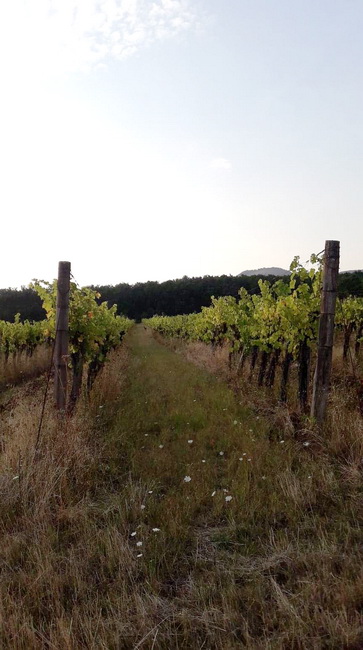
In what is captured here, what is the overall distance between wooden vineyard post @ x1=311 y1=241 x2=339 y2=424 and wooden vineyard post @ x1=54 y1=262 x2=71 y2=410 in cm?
362

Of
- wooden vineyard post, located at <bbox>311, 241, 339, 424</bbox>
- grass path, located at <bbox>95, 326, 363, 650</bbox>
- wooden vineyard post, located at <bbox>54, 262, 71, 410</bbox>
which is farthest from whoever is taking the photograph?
wooden vineyard post, located at <bbox>54, 262, 71, 410</bbox>

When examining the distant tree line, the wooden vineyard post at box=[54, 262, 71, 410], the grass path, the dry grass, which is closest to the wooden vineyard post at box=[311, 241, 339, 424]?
the dry grass

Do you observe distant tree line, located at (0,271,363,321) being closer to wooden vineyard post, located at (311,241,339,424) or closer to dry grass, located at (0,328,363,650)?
wooden vineyard post, located at (311,241,339,424)

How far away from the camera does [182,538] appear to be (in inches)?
120

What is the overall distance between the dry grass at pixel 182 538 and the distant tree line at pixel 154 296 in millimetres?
67792

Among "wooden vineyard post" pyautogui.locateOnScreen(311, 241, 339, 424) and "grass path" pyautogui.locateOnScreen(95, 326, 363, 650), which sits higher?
"wooden vineyard post" pyautogui.locateOnScreen(311, 241, 339, 424)

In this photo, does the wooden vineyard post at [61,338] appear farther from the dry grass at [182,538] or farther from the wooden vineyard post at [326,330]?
the wooden vineyard post at [326,330]

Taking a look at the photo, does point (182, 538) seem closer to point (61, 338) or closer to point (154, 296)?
point (61, 338)

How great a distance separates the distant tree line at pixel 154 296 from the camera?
7434 centimetres

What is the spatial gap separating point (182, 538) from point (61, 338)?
131 inches

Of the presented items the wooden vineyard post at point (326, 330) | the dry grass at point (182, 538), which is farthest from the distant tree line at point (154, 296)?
the dry grass at point (182, 538)

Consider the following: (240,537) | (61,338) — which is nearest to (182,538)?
(240,537)

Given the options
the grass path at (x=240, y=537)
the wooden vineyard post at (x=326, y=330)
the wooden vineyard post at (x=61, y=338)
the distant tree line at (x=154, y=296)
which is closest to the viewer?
the grass path at (x=240, y=537)

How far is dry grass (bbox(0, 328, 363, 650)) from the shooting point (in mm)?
2109
